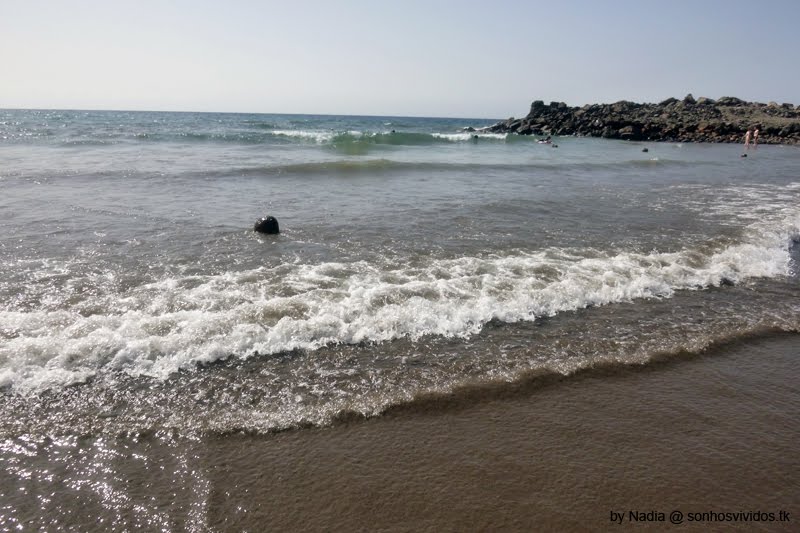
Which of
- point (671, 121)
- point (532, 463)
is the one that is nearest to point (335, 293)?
point (532, 463)

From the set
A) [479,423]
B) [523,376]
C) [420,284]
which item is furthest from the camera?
[420,284]

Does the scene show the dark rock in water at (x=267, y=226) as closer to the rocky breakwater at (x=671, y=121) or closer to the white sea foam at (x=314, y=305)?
the white sea foam at (x=314, y=305)

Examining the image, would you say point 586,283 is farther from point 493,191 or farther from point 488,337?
point 493,191

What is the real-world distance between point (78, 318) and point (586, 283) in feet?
24.6

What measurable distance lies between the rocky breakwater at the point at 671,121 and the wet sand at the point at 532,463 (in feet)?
176

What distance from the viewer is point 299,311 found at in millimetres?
6340

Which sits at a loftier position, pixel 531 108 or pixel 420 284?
pixel 531 108

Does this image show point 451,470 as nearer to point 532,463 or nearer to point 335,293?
point 532,463

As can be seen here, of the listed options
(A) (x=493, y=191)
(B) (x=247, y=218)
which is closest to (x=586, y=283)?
(B) (x=247, y=218)

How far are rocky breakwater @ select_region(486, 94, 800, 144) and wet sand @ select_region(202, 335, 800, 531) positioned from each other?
53.7 meters

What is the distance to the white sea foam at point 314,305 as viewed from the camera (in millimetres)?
5180

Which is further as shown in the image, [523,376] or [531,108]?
[531,108]

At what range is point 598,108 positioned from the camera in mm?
72000

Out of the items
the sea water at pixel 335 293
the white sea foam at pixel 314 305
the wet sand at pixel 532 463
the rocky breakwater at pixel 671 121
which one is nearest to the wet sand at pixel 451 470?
the wet sand at pixel 532 463
